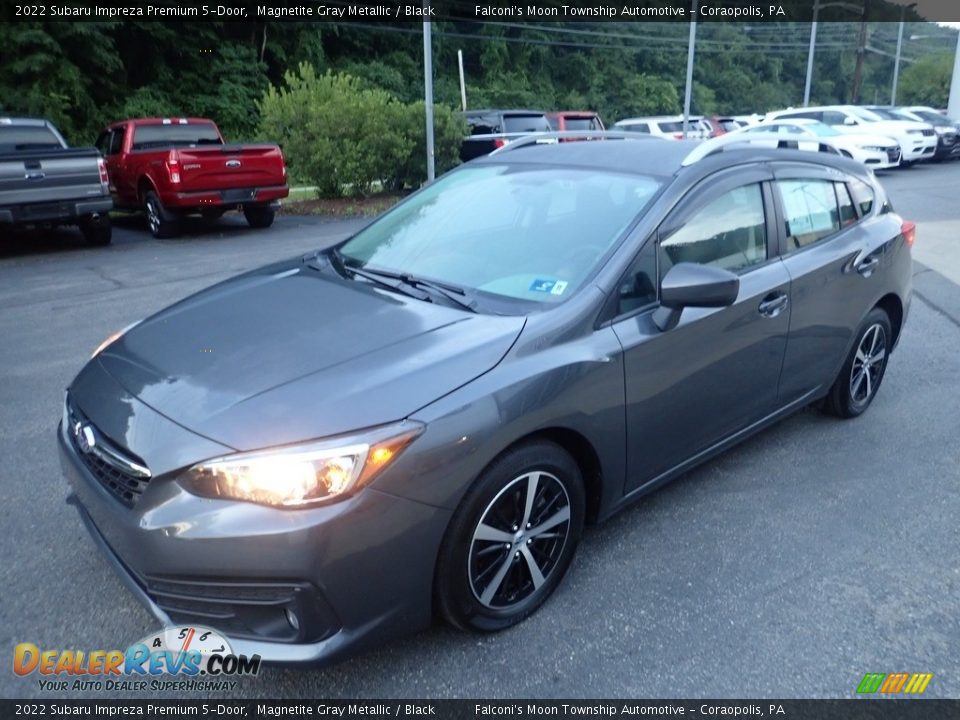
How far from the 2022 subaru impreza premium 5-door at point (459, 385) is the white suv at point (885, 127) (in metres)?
20.8

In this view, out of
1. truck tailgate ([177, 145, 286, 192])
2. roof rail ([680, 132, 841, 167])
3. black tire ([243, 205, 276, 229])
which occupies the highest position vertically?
roof rail ([680, 132, 841, 167])

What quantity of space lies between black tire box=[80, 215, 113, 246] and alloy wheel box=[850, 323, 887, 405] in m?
10.2

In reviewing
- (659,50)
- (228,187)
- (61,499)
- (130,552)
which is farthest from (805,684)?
(659,50)

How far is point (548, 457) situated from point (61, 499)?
2.43 metres

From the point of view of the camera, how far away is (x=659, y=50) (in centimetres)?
5684

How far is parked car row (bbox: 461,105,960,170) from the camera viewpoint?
1906 cm

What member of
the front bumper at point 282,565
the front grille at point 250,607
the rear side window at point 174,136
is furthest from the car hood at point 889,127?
the front grille at point 250,607

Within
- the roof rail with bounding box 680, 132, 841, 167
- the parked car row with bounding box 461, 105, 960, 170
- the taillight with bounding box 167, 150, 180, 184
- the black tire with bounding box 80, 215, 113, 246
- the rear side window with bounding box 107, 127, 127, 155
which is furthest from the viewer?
the parked car row with bounding box 461, 105, 960, 170

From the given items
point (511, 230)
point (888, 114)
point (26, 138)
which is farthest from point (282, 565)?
point (888, 114)

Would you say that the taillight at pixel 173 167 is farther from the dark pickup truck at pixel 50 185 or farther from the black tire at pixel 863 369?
the black tire at pixel 863 369

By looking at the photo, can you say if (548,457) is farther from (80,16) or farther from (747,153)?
(80,16)

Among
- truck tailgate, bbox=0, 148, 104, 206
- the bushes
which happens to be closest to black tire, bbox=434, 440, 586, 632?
truck tailgate, bbox=0, 148, 104, 206

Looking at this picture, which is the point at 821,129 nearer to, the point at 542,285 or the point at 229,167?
the point at 229,167

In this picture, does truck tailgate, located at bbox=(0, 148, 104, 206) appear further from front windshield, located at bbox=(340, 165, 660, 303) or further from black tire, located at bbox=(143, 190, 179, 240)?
front windshield, located at bbox=(340, 165, 660, 303)
